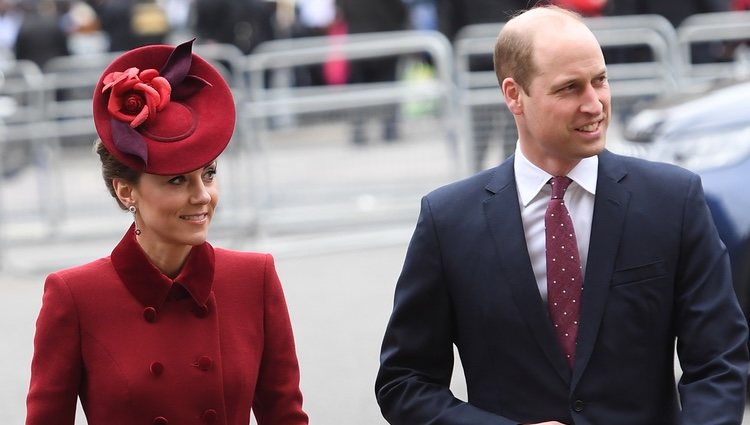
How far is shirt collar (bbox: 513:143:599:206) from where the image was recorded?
11.0 ft

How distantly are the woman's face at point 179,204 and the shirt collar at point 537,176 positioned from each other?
0.69m

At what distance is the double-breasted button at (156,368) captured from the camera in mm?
3260

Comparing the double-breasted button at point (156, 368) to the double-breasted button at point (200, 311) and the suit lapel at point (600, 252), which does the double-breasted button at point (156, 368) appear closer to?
the double-breasted button at point (200, 311)

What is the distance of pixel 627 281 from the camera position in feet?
10.7

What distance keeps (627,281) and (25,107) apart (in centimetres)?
894

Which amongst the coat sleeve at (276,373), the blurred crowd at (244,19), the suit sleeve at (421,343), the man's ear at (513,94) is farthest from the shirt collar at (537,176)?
the blurred crowd at (244,19)

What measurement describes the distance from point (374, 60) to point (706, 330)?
9.67 meters

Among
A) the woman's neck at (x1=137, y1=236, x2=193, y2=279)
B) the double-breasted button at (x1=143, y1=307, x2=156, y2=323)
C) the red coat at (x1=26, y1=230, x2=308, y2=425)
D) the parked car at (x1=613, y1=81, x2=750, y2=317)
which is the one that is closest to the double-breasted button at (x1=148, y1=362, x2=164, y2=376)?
the red coat at (x1=26, y1=230, x2=308, y2=425)

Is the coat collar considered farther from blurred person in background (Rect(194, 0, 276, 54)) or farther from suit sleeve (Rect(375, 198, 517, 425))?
blurred person in background (Rect(194, 0, 276, 54))

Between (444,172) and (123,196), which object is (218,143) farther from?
(444,172)

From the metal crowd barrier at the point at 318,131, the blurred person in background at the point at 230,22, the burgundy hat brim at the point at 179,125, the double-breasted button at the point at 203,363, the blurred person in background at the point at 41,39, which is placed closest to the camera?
the burgundy hat brim at the point at 179,125

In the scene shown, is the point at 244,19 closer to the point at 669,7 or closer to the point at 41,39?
the point at 41,39

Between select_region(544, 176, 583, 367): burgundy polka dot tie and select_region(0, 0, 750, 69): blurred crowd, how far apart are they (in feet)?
31.2

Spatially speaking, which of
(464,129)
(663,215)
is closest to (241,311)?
(663,215)
